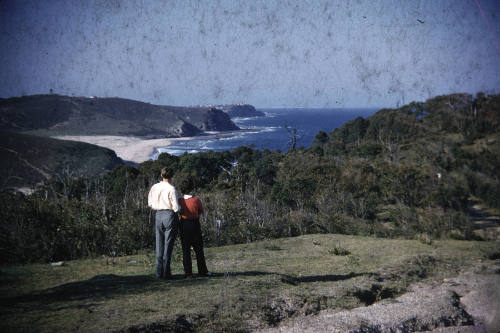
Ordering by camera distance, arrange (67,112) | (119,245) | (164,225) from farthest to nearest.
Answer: (67,112)
(119,245)
(164,225)

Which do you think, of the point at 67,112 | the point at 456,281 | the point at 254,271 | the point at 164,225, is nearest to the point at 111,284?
the point at 164,225

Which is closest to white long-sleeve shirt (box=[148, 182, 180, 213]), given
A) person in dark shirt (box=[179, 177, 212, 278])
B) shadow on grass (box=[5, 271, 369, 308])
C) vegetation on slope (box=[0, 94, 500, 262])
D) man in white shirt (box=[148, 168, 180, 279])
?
man in white shirt (box=[148, 168, 180, 279])

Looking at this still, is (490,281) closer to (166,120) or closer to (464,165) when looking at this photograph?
(464,165)

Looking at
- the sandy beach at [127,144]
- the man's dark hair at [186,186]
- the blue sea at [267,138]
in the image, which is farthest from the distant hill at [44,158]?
the man's dark hair at [186,186]

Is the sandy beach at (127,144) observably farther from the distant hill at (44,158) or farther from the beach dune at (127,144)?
the distant hill at (44,158)

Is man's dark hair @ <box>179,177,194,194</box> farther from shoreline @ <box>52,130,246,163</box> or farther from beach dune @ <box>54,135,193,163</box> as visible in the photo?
beach dune @ <box>54,135,193,163</box>

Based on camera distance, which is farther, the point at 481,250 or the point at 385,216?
the point at 385,216

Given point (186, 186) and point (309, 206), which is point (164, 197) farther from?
point (309, 206)
